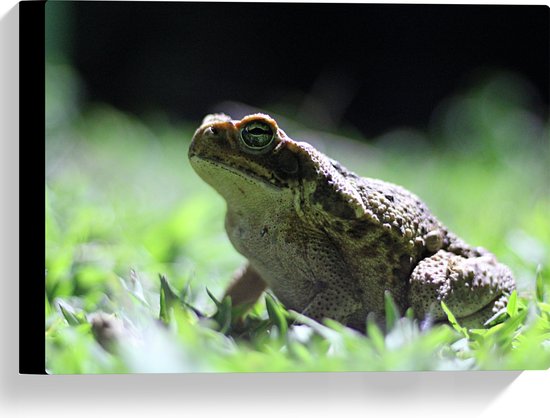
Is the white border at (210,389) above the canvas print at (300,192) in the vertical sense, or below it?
below

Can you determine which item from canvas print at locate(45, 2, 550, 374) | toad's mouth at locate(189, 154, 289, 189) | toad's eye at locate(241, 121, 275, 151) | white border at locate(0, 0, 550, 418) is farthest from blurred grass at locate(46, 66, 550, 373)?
toad's eye at locate(241, 121, 275, 151)

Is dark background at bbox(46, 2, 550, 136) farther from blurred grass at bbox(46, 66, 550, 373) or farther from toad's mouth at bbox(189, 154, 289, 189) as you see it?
toad's mouth at bbox(189, 154, 289, 189)

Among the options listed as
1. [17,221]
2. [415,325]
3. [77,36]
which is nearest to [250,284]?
[415,325]

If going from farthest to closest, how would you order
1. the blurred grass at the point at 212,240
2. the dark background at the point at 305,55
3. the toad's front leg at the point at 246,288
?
1. the dark background at the point at 305,55
2. the toad's front leg at the point at 246,288
3. the blurred grass at the point at 212,240

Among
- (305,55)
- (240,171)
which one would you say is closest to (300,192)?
(240,171)

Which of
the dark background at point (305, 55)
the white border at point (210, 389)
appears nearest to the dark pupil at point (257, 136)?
the dark background at point (305, 55)

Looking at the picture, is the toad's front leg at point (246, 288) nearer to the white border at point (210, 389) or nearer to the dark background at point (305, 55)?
the white border at point (210, 389)

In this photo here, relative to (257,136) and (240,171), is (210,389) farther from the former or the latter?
(257,136)
